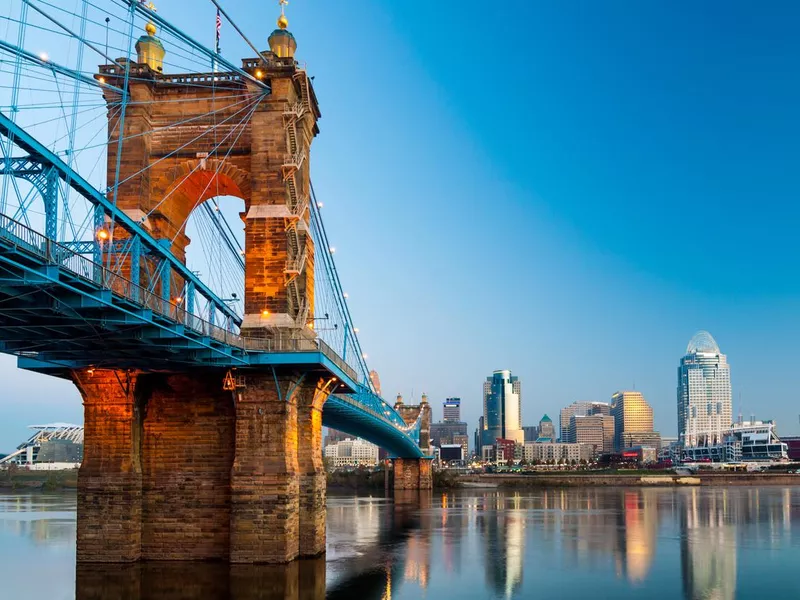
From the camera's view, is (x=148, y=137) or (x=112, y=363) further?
(x=148, y=137)

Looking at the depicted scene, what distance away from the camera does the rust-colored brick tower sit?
38.1 meters

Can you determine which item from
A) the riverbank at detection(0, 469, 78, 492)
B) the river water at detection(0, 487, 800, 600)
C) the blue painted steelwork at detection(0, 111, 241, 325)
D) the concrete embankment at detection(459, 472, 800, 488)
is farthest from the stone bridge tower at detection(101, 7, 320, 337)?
the riverbank at detection(0, 469, 78, 492)

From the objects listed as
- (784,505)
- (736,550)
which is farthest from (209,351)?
(784,505)

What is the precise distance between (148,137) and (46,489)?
442 feet

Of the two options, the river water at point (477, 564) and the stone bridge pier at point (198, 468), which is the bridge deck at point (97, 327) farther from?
the river water at point (477, 564)

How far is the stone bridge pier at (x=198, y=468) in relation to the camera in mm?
37469

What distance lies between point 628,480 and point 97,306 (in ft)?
525

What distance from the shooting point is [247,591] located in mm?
32844

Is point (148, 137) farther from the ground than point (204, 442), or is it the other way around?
point (148, 137)

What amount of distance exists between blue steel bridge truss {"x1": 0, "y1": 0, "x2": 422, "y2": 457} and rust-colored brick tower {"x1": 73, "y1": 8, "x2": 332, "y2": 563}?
1.27m

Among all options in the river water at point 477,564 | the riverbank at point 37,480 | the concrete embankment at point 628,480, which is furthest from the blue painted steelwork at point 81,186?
the riverbank at point 37,480

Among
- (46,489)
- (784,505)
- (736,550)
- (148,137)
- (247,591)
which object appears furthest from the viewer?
(46,489)

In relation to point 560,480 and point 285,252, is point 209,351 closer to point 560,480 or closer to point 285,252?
point 285,252

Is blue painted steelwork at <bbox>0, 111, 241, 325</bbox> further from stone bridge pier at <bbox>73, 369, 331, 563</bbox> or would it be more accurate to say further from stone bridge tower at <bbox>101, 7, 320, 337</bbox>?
stone bridge pier at <bbox>73, 369, 331, 563</bbox>
